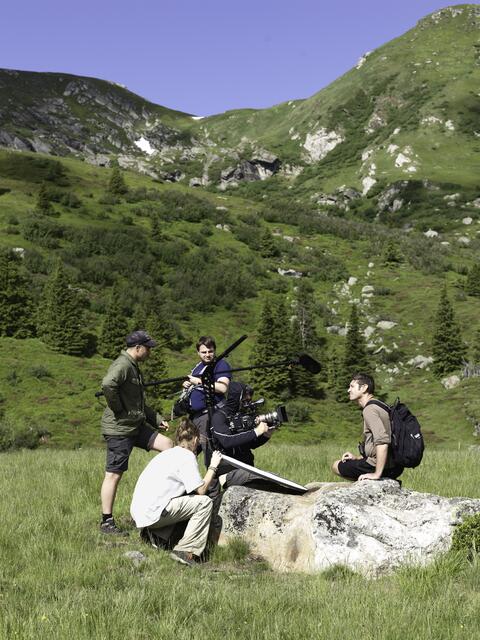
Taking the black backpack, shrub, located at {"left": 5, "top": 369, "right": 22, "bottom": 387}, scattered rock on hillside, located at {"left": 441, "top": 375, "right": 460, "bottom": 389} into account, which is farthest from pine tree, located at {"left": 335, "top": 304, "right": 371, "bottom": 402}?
the black backpack

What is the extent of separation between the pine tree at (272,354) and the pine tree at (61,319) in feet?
41.0

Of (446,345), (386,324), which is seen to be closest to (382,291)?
(386,324)

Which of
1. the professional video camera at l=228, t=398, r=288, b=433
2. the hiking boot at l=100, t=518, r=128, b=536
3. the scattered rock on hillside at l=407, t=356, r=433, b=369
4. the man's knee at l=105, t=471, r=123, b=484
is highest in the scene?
the professional video camera at l=228, t=398, r=288, b=433

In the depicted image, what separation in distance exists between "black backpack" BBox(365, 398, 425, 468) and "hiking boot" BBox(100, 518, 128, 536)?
3.68m

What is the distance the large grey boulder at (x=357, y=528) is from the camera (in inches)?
222

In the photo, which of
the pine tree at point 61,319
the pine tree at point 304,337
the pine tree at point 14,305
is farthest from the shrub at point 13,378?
the pine tree at point 304,337

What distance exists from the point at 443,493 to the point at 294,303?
1683 inches

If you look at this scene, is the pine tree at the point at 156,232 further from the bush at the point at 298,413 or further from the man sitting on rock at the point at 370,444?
the man sitting on rock at the point at 370,444

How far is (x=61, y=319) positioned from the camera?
37.9m

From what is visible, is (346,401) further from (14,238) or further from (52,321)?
(14,238)

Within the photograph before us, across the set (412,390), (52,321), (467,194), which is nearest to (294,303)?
(412,390)

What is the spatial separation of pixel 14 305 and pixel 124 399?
3395 centimetres

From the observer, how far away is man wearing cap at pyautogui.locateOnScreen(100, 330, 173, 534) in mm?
7312

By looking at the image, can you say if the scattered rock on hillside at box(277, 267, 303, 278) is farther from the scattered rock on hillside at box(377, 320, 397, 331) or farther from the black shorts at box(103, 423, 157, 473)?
the black shorts at box(103, 423, 157, 473)
